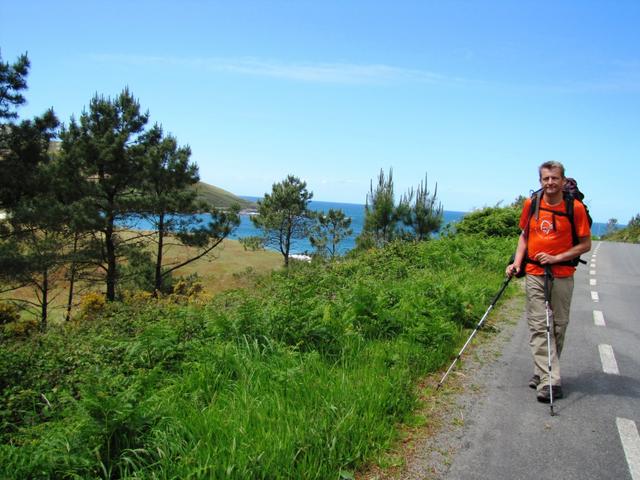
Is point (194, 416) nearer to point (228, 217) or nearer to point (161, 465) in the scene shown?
point (161, 465)

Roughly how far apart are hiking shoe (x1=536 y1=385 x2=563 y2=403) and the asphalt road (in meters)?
0.05

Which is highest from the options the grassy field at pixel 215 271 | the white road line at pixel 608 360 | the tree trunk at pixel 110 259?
the white road line at pixel 608 360

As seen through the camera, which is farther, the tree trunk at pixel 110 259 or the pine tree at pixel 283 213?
the pine tree at pixel 283 213

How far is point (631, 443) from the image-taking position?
Result: 342cm

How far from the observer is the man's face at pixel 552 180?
13.8 feet

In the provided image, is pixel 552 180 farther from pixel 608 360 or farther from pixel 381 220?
pixel 381 220

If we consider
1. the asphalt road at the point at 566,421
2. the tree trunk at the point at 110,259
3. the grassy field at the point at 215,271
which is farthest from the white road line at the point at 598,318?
the tree trunk at the point at 110,259

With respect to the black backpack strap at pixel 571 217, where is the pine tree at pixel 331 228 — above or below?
below

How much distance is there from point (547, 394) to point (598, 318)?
4462mm

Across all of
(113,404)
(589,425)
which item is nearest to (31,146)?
(113,404)

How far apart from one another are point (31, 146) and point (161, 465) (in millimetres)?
21024

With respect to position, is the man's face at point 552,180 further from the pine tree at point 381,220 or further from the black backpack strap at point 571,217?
the pine tree at point 381,220

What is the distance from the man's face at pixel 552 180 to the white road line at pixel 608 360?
2.32 m

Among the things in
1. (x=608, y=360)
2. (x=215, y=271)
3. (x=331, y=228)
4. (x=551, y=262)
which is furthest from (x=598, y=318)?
(x=215, y=271)
